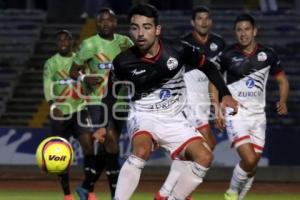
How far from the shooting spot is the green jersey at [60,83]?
15.8 metres

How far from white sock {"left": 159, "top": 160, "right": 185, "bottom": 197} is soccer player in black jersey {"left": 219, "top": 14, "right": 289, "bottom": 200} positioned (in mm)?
2001

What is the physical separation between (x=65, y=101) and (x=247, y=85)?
3.33 metres

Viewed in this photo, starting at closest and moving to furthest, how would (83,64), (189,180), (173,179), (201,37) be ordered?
(189,180) → (173,179) → (83,64) → (201,37)

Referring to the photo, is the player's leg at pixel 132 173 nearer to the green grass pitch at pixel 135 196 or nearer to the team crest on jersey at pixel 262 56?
the team crest on jersey at pixel 262 56

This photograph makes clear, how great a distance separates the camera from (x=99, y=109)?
536 inches

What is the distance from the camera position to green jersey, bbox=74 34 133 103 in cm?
1355

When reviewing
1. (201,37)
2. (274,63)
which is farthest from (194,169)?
(201,37)

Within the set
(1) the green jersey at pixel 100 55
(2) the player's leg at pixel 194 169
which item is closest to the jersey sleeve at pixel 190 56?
(2) the player's leg at pixel 194 169

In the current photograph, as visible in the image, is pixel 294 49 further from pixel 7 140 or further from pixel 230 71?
pixel 230 71

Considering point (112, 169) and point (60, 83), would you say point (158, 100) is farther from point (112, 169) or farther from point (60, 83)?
point (60, 83)

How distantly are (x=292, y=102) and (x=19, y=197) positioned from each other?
929 cm

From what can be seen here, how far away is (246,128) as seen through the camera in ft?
43.8

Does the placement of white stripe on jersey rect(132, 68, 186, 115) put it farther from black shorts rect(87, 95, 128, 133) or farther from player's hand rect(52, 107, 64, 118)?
player's hand rect(52, 107, 64, 118)

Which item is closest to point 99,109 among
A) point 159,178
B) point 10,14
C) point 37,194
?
point 37,194
